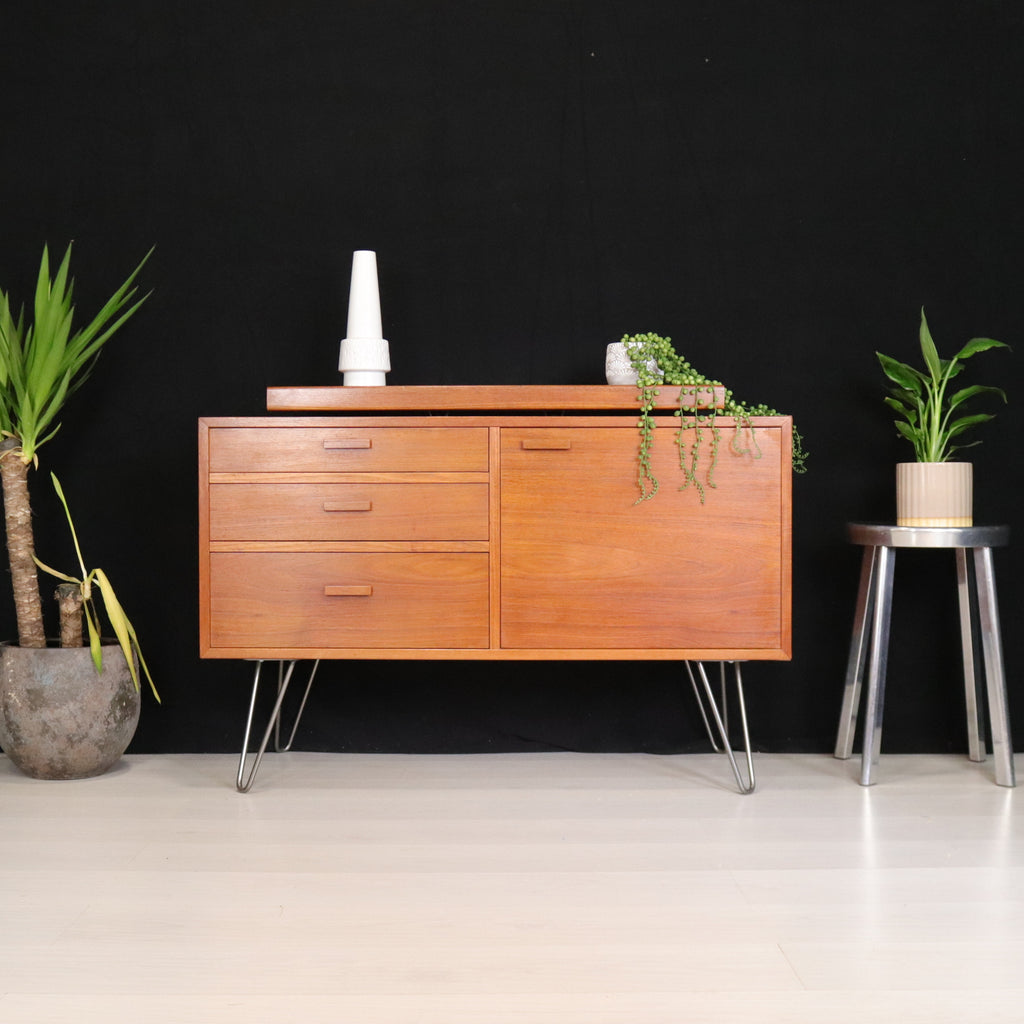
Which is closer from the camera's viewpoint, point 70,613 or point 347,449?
point 347,449

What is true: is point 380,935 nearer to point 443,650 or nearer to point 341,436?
point 443,650

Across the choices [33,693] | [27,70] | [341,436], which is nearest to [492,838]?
[341,436]

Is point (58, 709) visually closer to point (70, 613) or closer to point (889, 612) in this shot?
point (70, 613)

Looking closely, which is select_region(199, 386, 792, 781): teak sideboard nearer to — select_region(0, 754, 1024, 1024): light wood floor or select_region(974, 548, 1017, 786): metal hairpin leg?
select_region(0, 754, 1024, 1024): light wood floor

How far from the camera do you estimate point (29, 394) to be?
8.41 feet

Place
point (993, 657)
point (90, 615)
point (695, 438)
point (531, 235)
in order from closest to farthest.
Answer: point (695, 438) < point (993, 657) < point (90, 615) < point (531, 235)

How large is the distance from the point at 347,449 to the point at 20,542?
825 millimetres

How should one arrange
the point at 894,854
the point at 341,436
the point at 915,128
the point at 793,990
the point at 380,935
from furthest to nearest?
the point at 915,128 < the point at 341,436 < the point at 894,854 < the point at 380,935 < the point at 793,990

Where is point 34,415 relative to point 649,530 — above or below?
above

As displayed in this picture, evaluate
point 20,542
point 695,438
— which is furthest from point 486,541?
point 20,542

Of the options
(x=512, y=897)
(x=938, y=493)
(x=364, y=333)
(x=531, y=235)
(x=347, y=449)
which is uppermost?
(x=531, y=235)

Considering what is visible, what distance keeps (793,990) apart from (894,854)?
644mm

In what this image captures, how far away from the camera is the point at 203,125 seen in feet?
9.45

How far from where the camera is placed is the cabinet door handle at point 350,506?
7.93 feet
